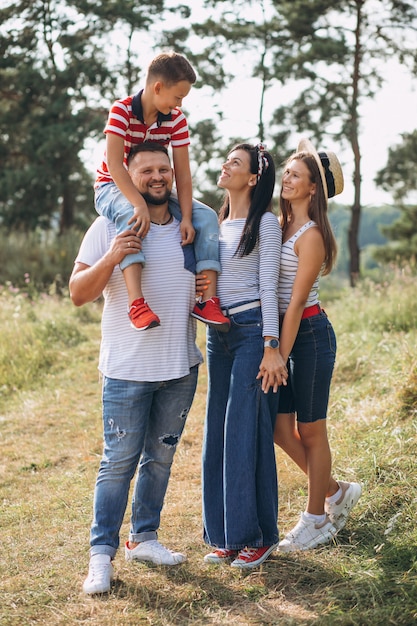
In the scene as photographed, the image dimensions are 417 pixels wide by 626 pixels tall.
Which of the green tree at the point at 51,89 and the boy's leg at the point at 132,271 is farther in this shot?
the green tree at the point at 51,89

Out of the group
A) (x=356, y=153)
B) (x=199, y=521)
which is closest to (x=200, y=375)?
(x=199, y=521)

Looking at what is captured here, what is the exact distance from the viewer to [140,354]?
10.8 feet

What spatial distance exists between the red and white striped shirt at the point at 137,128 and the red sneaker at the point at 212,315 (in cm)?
81

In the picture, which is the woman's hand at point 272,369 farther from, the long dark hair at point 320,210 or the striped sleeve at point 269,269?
the long dark hair at point 320,210

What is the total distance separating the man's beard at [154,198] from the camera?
11.1 ft

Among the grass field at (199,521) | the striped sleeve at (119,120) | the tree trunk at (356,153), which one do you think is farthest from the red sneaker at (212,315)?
the tree trunk at (356,153)

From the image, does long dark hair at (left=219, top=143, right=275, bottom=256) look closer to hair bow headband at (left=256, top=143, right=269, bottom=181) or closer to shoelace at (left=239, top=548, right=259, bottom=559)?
hair bow headband at (left=256, top=143, right=269, bottom=181)

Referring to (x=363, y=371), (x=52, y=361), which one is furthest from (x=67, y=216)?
(x=363, y=371)

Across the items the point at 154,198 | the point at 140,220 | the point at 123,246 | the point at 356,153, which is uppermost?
the point at 356,153

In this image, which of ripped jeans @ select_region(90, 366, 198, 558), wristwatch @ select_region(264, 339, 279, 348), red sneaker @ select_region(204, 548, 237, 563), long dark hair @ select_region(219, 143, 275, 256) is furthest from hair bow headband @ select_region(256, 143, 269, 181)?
red sneaker @ select_region(204, 548, 237, 563)

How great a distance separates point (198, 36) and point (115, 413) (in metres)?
17.7

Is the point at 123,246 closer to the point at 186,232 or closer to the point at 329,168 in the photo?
the point at 186,232

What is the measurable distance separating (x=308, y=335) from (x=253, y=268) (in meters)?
0.42

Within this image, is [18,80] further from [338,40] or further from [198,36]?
[338,40]
